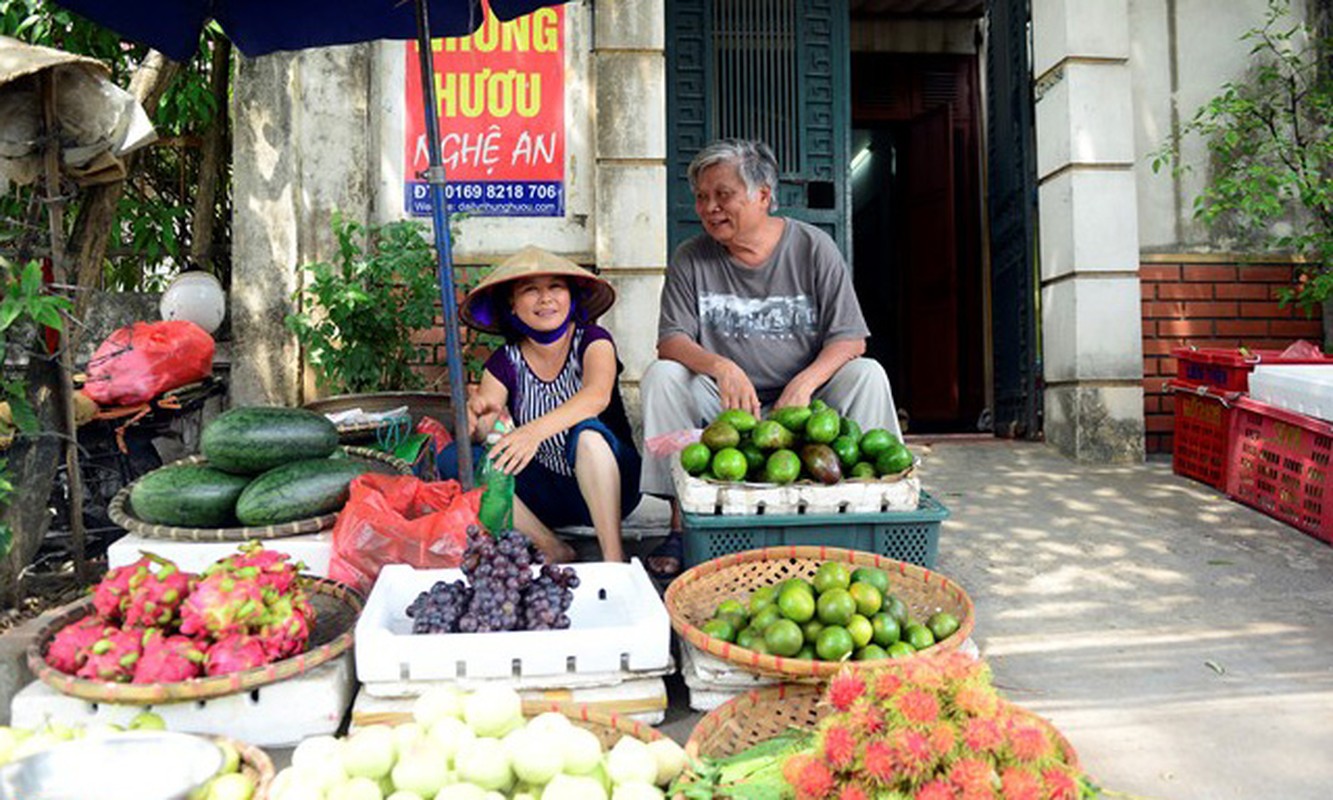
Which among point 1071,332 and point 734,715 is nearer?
point 734,715

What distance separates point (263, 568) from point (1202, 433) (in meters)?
4.52

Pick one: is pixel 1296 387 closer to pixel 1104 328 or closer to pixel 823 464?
pixel 1104 328

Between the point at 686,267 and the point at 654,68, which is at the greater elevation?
the point at 654,68

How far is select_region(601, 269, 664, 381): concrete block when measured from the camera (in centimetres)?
527

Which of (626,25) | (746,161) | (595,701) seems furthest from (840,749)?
(626,25)

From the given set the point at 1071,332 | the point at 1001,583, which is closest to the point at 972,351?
the point at 1071,332

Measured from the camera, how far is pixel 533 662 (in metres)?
2.14

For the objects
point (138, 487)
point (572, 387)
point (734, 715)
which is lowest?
point (734, 715)

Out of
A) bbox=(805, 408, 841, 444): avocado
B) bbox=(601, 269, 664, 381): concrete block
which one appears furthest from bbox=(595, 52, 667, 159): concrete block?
bbox=(805, 408, 841, 444): avocado

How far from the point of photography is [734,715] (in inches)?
82.7

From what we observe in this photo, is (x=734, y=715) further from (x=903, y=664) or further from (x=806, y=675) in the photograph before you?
(x=903, y=664)

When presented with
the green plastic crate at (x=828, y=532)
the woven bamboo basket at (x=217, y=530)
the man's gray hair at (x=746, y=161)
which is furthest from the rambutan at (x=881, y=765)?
the man's gray hair at (x=746, y=161)

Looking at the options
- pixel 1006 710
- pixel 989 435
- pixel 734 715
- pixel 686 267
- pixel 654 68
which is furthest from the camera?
pixel 989 435

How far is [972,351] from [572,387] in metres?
5.80
